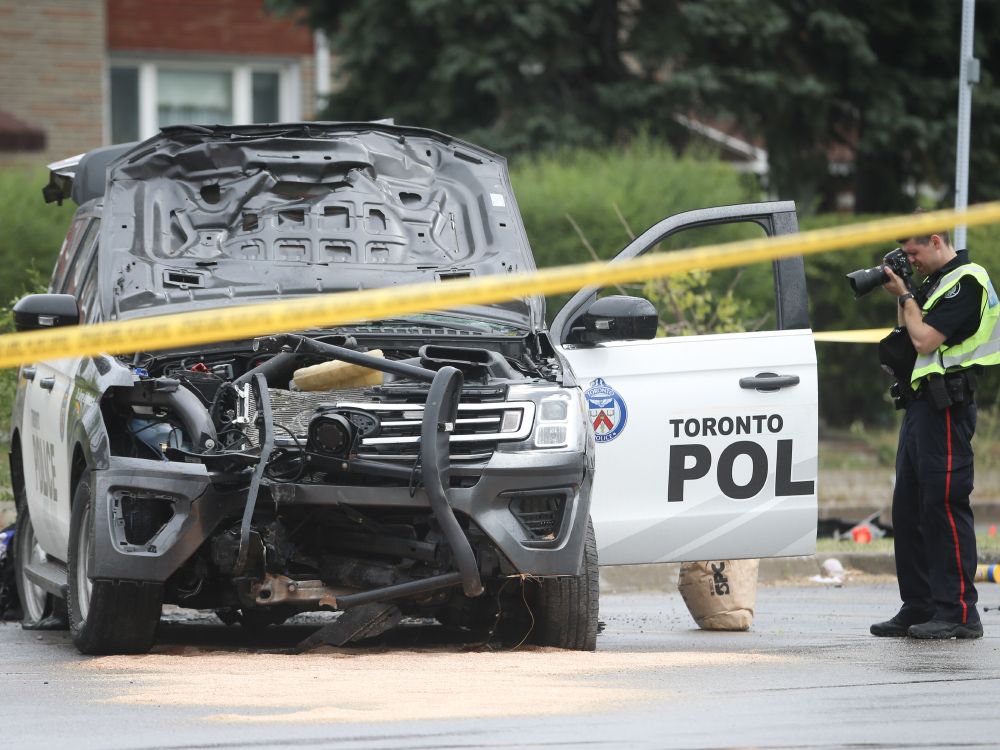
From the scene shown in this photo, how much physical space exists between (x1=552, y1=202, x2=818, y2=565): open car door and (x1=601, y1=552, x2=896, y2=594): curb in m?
2.39

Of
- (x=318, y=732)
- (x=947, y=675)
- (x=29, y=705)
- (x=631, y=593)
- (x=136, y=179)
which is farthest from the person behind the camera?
(x=631, y=593)

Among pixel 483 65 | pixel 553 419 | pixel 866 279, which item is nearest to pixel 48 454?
pixel 553 419

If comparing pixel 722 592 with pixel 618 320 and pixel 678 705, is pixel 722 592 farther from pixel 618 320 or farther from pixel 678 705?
pixel 678 705

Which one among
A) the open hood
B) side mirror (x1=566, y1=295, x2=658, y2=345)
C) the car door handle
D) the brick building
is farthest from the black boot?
the brick building

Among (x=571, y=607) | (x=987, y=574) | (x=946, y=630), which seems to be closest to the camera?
(x=571, y=607)

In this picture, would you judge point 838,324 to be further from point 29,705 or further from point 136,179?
point 29,705

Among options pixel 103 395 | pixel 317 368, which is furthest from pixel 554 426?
pixel 103 395

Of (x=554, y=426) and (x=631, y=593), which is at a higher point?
(x=554, y=426)

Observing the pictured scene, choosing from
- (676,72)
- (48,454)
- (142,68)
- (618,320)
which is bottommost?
(48,454)

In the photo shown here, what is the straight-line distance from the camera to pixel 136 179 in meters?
8.13

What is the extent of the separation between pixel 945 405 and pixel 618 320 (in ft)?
4.79

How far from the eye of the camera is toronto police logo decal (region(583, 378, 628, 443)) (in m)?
7.86

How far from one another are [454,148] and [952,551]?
2978 millimetres

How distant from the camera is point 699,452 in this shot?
26.0 ft
